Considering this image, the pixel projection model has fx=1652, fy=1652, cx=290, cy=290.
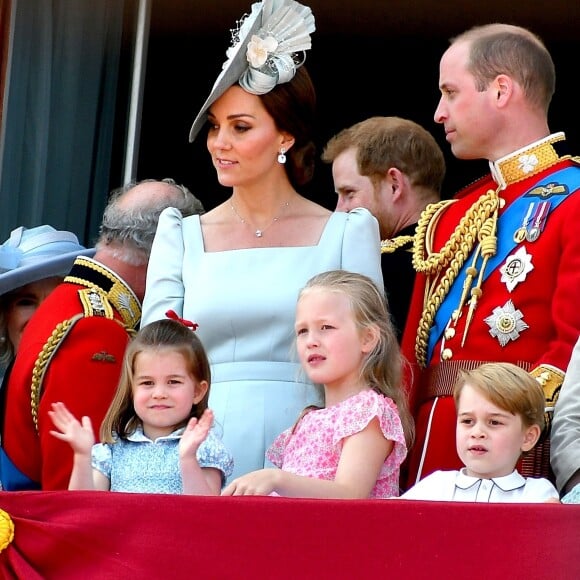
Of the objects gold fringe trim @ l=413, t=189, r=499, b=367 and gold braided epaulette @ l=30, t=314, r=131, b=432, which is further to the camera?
gold braided epaulette @ l=30, t=314, r=131, b=432

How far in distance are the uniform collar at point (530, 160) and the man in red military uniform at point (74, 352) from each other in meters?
1.02

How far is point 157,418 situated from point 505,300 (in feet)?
2.91

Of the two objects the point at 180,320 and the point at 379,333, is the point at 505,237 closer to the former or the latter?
the point at 379,333

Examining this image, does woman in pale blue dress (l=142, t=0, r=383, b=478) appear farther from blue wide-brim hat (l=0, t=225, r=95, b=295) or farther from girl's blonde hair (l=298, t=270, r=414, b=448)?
blue wide-brim hat (l=0, t=225, r=95, b=295)

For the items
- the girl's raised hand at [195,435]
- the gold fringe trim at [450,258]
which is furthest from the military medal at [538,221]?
the girl's raised hand at [195,435]

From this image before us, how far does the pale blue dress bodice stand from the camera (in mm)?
3701

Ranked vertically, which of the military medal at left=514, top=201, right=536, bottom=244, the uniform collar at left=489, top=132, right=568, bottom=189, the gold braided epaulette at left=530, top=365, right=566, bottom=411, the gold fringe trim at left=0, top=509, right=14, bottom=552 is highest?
the uniform collar at left=489, top=132, right=568, bottom=189

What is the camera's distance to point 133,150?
584 cm

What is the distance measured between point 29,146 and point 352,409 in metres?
2.38

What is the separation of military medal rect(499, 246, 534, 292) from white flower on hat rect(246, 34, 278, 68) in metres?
0.75

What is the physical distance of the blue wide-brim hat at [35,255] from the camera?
465 centimetres

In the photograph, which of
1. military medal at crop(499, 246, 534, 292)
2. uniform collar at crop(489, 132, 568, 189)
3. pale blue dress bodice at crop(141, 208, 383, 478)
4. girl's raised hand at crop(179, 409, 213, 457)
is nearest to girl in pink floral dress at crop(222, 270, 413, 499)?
pale blue dress bodice at crop(141, 208, 383, 478)

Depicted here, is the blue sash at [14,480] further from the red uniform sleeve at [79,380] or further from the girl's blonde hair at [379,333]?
the girl's blonde hair at [379,333]

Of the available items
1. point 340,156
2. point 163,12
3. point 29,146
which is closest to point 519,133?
point 340,156
